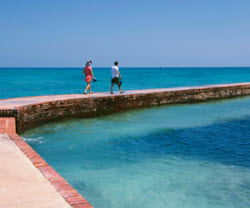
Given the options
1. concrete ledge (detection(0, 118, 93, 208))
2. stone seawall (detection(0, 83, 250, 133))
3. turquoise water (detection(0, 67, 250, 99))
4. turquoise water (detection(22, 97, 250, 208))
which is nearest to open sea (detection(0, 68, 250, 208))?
turquoise water (detection(22, 97, 250, 208))

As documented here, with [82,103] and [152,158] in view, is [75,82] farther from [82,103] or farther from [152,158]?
[152,158]

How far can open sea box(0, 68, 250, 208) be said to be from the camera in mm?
4457

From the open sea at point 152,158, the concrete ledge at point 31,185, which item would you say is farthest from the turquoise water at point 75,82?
the concrete ledge at point 31,185

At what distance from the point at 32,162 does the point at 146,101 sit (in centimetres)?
899

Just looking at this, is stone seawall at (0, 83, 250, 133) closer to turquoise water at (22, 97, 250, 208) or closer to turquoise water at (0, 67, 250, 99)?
turquoise water at (22, 97, 250, 208)

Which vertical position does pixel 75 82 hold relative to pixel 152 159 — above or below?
above

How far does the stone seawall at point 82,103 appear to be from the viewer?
26.8 ft

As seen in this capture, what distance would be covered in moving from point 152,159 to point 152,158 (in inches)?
2.5

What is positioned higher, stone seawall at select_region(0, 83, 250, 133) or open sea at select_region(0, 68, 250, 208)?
stone seawall at select_region(0, 83, 250, 133)

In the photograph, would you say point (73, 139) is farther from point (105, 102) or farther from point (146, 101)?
point (146, 101)

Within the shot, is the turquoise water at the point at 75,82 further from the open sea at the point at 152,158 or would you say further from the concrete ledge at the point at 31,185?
the concrete ledge at the point at 31,185

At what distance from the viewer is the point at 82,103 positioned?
34.2ft

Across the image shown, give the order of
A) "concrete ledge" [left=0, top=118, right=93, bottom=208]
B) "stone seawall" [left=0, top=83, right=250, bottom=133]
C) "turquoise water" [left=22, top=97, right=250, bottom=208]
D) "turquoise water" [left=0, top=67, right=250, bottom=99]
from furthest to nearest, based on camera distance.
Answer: "turquoise water" [left=0, top=67, right=250, bottom=99], "stone seawall" [left=0, top=83, right=250, bottom=133], "turquoise water" [left=22, top=97, right=250, bottom=208], "concrete ledge" [left=0, top=118, right=93, bottom=208]

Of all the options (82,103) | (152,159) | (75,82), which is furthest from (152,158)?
(75,82)
